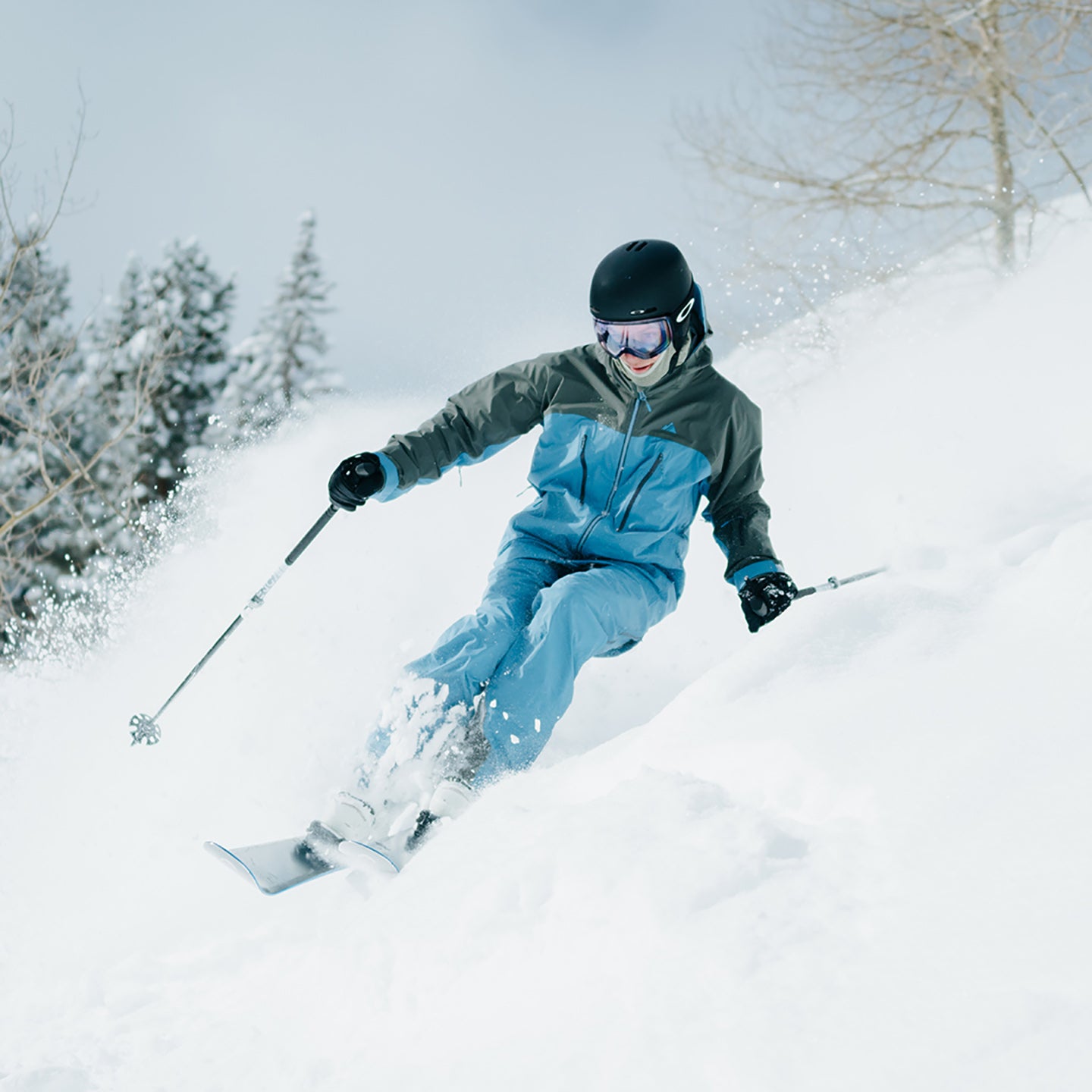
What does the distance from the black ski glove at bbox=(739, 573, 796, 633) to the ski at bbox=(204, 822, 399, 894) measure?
4.61ft

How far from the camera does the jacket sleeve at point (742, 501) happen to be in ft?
10.3

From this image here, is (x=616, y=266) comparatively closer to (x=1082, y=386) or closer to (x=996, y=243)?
(x=1082, y=386)

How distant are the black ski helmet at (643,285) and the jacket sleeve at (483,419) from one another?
0.39m

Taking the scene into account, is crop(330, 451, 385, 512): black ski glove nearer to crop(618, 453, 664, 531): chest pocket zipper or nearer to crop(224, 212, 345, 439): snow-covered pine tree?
crop(618, 453, 664, 531): chest pocket zipper

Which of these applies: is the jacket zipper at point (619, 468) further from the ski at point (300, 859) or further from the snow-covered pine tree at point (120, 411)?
the snow-covered pine tree at point (120, 411)

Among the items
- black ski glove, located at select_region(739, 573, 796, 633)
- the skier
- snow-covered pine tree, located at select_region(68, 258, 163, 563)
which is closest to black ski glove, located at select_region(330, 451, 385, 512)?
the skier

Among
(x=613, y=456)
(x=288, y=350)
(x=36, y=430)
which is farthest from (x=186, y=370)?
(x=613, y=456)

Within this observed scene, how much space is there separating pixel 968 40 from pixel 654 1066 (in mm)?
11050

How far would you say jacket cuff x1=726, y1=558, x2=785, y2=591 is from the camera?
3086 mm

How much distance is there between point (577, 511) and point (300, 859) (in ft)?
4.73

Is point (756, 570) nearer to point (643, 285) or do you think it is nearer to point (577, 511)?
point (577, 511)

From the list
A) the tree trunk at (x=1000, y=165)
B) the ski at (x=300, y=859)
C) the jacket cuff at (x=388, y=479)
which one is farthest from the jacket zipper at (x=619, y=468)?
the tree trunk at (x=1000, y=165)

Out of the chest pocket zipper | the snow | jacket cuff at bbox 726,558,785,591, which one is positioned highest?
the chest pocket zipper

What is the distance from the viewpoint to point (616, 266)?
2.92 m
